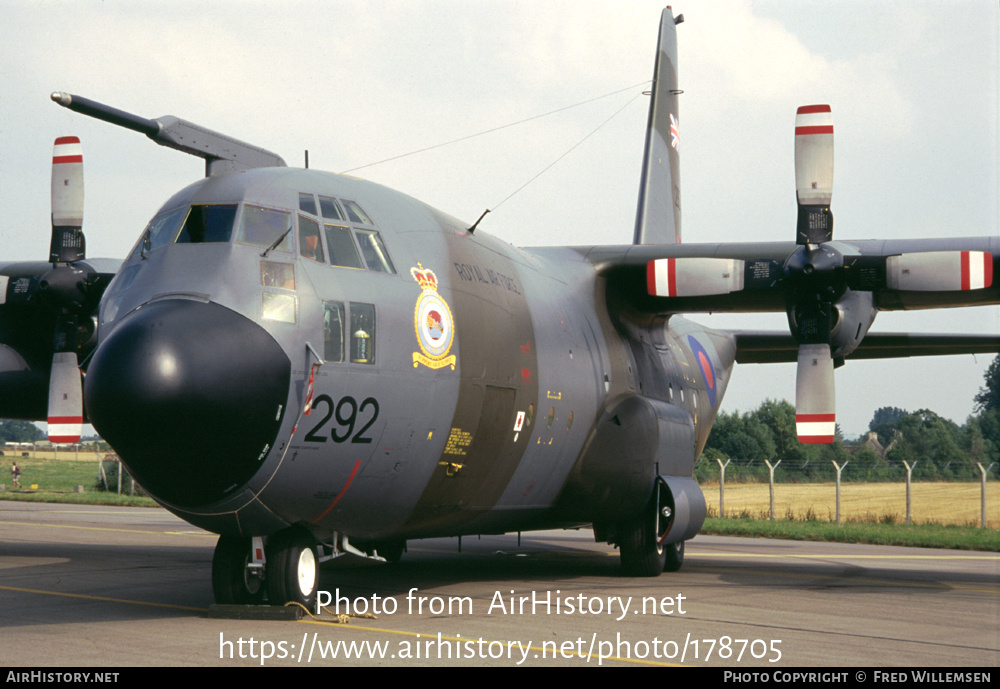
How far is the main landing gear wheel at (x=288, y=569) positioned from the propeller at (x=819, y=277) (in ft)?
23.1

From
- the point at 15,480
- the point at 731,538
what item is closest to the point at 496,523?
the point at 731,538

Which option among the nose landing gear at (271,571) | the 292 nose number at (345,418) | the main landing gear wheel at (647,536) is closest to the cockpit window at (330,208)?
the 292 nose number at (345,418)

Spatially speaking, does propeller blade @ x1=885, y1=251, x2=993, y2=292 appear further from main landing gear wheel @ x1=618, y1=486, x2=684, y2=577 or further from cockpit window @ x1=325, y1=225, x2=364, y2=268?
cockpit window @ x1=325, y1=225, x2=364, y2=268

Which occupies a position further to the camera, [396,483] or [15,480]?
[15,480]

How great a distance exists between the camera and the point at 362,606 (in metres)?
10.6

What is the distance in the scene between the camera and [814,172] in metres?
13.8

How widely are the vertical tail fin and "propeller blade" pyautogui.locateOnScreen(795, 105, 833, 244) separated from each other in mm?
6315

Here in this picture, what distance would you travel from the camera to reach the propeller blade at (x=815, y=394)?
13.4 metres

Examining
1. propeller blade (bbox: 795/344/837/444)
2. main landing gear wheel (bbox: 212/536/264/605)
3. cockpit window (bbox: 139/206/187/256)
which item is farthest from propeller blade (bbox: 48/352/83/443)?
propeller blade (bbox: 795/344/837/444)

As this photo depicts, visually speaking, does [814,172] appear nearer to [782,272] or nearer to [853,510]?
[782,272]

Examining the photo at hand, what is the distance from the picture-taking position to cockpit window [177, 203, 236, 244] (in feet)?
30.1

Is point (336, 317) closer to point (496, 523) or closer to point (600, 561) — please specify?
point (496, 523)

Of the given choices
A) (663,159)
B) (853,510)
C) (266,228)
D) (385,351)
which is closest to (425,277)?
(385,351)
